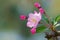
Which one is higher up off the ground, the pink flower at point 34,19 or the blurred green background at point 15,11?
the blurred green background at point 15,11

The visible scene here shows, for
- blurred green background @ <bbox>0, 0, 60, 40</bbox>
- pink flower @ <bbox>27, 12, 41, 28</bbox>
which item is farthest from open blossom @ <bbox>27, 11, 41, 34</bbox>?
blurred green background @ <bbox>0, 0, 60, 40</bbox>

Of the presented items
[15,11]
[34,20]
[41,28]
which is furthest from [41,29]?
[15,11]

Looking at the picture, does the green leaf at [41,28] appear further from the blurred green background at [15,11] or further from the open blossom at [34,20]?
the blurred green background at [15,11]

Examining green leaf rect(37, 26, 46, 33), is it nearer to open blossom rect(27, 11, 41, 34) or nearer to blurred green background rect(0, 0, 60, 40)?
open blossom rect(27, 11, 41, 34)

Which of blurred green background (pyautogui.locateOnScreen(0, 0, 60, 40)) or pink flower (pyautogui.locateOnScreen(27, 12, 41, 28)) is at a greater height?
blurred green background (pyautogui.locateOnScreen(0, 0, 60, 40))

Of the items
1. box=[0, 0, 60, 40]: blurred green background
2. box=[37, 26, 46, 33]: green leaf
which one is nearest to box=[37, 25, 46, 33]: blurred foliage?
box=[37, 26, 46, 33]: green leaf

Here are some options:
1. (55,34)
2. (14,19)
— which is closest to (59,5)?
(14,19)

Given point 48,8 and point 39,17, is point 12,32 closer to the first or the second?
point 48,8

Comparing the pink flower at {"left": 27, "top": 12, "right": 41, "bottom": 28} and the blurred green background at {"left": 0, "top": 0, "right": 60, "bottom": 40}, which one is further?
the blurred green background at {"left": 0, "top": 0, "right": 60, "bottom": 40}

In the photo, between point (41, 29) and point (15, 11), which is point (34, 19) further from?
point (15, 11)

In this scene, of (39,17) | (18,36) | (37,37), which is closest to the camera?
(39,17)

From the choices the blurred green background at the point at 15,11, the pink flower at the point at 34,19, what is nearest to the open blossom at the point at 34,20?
the pink flower at the point at 34,19
